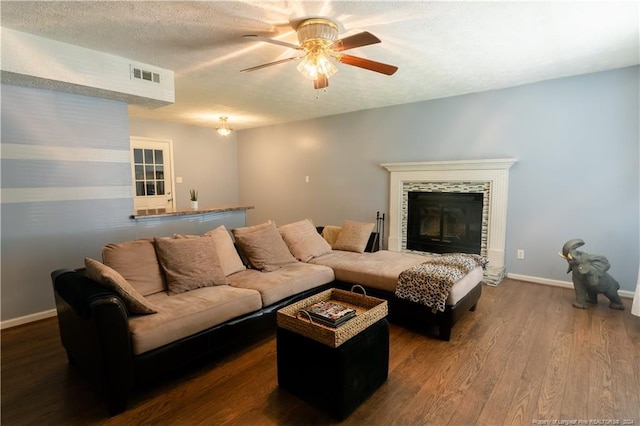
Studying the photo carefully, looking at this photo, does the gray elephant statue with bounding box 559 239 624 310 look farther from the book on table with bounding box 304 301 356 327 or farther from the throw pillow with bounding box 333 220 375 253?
the book on table with bounding box 304 301 356 327

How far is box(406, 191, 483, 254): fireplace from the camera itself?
455 centimetres

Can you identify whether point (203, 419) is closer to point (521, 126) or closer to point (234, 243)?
point (234, 243)

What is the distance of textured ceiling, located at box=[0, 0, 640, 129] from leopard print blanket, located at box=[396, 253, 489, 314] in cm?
195

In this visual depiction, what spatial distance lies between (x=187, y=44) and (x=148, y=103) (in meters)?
1.12

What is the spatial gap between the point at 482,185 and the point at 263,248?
305 centimetres

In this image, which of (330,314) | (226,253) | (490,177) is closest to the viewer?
(330,314)

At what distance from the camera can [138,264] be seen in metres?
2.53

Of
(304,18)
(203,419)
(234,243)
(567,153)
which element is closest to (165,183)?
(234,243)

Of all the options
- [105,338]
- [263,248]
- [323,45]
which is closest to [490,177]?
[323,45]

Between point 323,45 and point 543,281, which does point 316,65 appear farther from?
point 543,281

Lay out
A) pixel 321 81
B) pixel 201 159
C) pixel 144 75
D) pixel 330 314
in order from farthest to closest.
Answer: pixel 201 159, pixel 144 75, pixel 321 81, pixel 330 314

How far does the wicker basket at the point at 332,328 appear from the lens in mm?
1802

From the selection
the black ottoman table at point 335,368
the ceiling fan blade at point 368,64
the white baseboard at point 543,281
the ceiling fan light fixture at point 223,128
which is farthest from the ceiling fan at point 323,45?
the ceiling fan light fixture at point 223,128

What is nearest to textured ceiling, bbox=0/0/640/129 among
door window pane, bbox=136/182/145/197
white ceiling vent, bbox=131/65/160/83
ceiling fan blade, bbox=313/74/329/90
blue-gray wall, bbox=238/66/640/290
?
white ceiling vent, bbox=131/65/160/83
